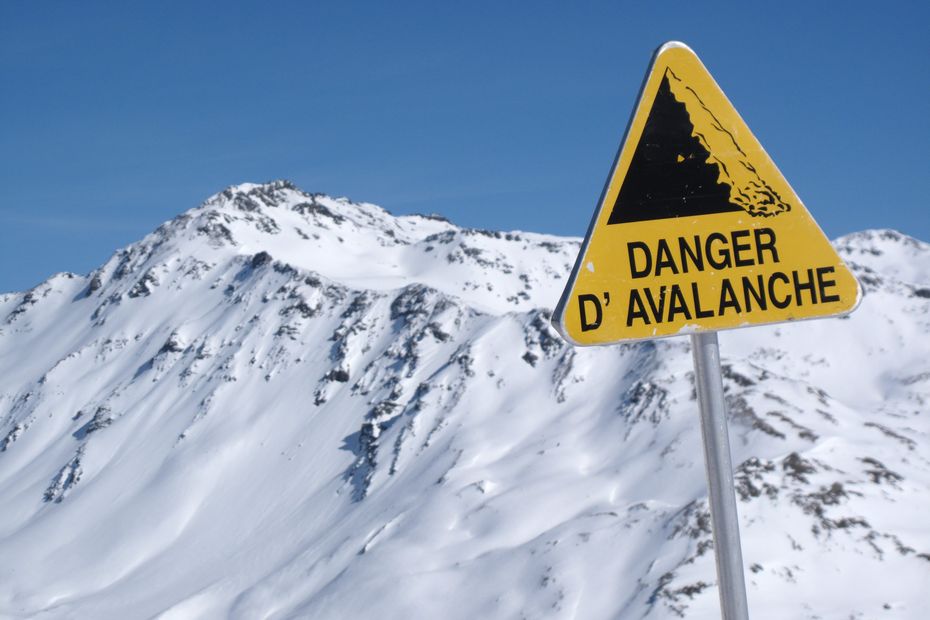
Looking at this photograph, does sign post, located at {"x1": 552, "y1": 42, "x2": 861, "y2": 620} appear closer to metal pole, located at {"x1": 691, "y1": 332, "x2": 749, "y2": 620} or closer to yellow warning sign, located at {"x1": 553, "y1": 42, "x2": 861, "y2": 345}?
yellow warning sign, located at {"x1": 553, "y1": 42, "x2": 861, "y2": 345}

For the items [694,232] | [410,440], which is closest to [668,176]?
[694,232]

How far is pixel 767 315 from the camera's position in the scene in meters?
3.86

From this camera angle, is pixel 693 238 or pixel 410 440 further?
Result: pixel 410 440

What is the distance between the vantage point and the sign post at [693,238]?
12.6 ft

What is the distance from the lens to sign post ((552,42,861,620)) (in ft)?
12.6

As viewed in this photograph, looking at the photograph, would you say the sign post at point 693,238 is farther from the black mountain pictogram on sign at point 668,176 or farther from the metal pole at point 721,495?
the metal pole at point 721,495

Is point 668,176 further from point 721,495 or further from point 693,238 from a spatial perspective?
point 721,495

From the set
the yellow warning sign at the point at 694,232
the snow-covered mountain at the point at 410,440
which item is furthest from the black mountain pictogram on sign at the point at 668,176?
the snow-covered mountain at the point at 410,440

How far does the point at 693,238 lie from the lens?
3871mm

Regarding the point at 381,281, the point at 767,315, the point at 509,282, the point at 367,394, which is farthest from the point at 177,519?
the point at 767,315

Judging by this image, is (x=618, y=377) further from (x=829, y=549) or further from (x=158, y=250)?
(x=158, y=250)

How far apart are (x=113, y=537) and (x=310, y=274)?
32.9 meters

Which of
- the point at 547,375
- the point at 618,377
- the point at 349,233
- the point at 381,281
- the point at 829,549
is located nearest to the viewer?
the point at 829,549

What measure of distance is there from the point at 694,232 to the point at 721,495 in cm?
98
